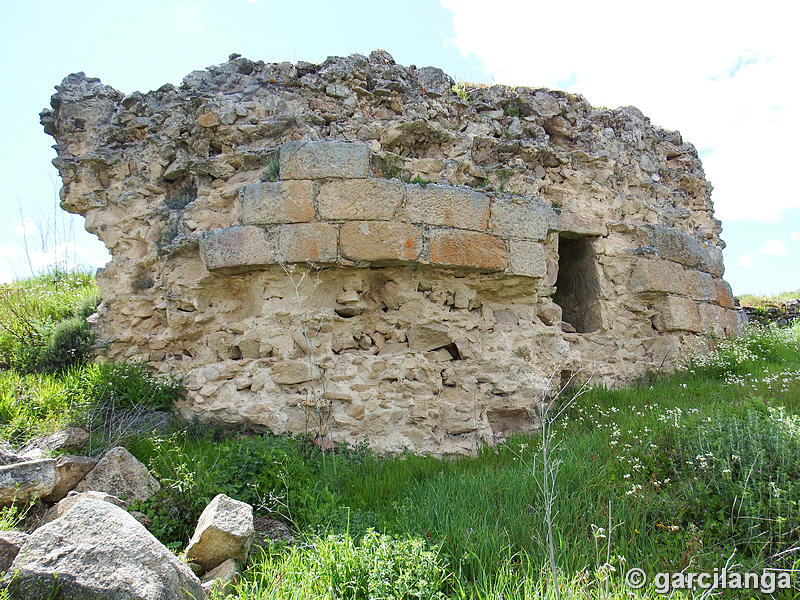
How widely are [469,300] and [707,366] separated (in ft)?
9.47

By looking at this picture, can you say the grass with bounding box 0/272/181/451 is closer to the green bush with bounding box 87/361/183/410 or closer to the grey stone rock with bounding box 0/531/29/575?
the green bush with bounding box 87/361/183/410

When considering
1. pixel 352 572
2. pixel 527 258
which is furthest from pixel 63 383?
pixel 527 258

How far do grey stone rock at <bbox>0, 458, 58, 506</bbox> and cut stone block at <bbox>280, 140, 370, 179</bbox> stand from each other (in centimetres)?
275

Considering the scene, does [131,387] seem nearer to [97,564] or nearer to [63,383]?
[63,383]

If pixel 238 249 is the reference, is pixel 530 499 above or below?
below

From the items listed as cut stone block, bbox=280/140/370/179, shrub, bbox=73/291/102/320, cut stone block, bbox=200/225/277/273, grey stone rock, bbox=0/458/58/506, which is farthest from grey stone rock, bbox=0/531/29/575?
shrub, bbox=73/291/102/320

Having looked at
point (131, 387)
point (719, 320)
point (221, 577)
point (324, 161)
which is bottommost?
point (221, 577)

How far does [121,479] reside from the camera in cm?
317

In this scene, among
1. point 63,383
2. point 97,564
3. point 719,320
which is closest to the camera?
point 97,564

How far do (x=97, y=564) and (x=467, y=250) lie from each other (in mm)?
3430

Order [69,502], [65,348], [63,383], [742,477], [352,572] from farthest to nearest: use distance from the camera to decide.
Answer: [65,348] < [63,383] < [742,477] < [69,502] < [352,572]

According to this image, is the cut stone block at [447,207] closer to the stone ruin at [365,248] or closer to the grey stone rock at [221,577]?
the stone ruin at [365,248]

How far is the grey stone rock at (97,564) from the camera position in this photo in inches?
83.2

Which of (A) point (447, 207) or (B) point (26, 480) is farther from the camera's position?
(A) point (447, 207)
